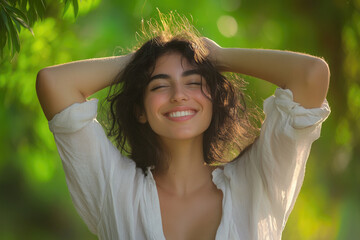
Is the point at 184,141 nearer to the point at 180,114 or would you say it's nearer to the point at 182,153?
the point at 182,153

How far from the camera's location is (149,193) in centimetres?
197

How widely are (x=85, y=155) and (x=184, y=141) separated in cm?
35

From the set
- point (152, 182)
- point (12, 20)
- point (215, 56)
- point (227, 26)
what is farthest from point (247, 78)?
point (12, 20)

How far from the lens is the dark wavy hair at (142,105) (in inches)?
77.8

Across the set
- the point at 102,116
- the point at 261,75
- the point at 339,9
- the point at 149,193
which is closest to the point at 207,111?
the point at 261,75

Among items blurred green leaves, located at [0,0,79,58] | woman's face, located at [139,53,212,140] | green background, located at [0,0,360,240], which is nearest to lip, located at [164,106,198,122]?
woman's face, located at [139,53,212,140]

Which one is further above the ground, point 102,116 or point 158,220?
point 102,116

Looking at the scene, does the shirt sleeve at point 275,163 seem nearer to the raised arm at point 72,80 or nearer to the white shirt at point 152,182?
the white shirt at point 152,182

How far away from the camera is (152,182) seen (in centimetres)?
200

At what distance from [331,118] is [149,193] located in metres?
2.95

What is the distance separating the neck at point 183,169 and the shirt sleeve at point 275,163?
106 millimetres

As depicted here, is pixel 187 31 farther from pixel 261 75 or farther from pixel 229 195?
pixel 229 195

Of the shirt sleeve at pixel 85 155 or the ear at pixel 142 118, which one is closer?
the shirt sleeve at pixel 85 155

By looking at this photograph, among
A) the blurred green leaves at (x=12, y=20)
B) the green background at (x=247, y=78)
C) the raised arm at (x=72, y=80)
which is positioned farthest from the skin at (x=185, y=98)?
the green background at (x=247, y=78)
